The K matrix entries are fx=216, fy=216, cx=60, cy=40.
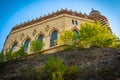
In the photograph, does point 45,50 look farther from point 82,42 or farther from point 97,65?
→ point 97,65

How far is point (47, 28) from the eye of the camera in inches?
1236

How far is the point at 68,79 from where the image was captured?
12133 mm

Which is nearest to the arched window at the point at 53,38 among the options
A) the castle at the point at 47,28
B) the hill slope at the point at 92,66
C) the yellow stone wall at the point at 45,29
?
the castle at the point at 47,28

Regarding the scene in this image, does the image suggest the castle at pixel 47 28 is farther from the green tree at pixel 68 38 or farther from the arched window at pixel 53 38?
the green tree at pixel 68 38

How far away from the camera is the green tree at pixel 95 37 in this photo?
2238 centimetres

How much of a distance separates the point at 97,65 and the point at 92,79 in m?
2.41

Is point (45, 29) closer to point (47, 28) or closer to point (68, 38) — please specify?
point (47, 28)

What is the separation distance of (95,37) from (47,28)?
33.9 feet

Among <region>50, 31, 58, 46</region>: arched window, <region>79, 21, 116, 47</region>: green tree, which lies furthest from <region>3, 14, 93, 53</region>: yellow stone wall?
<region>79, 21, 116, 47</region>: green tree

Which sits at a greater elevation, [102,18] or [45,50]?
[102,18]

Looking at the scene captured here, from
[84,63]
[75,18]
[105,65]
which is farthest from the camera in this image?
[75,18]

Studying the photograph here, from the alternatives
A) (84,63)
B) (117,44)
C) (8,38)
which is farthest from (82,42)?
(8,38)

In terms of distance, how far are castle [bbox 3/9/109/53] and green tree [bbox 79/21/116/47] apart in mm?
5393

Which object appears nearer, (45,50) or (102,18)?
(45,50)
